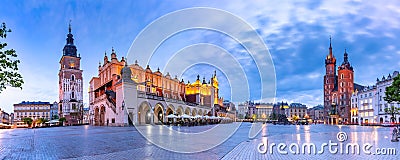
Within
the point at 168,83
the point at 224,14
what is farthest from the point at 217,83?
→ the point at 224,14

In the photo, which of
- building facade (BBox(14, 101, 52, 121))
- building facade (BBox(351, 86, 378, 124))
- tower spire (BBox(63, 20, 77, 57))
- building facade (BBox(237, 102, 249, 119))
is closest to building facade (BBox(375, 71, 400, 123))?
building facade (BBox(351, 86, 378, 124))

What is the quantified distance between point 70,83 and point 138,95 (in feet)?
205

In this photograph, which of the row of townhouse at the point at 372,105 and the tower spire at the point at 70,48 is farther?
the tower spire at the point at 70,48

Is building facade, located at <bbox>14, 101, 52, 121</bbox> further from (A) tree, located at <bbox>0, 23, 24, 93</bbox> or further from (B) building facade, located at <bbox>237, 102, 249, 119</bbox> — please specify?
(A) tree, located at <bbox>0, 23, 24, 93</bbox>

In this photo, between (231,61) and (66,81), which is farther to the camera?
(66,81)

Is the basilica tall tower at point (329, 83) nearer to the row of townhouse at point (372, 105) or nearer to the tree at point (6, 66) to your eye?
the row of townhouse at point (372, 105)

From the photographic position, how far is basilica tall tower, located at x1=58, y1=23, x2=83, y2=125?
320ft

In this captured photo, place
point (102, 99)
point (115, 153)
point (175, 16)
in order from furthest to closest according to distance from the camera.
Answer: point (102, 99)
point (175, 16)
point (115, 153)

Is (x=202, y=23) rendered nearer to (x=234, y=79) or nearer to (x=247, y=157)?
(x=247, y=157)

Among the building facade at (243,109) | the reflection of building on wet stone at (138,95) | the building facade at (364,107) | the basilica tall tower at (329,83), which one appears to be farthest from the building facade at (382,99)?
the building facade at (243,109)

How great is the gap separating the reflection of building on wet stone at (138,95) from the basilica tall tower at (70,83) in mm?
23139

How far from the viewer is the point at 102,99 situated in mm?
53656

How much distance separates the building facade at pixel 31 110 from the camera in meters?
144

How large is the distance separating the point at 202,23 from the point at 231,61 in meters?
8.56
